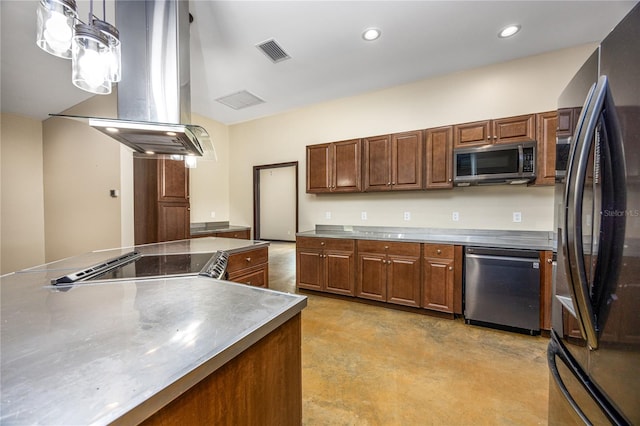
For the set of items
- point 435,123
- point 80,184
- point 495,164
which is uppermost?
point 435,123

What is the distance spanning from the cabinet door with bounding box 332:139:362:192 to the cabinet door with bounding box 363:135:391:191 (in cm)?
11

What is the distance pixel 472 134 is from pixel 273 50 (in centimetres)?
242

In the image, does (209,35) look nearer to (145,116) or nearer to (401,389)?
(145,116)

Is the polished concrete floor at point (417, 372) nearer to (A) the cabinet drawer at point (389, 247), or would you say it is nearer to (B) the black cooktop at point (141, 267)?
(A) the cabinet drawer at point (389, 247)

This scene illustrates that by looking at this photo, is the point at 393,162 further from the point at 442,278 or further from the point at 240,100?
the point at 240,100

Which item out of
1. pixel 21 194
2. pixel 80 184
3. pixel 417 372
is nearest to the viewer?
pixel 417 372

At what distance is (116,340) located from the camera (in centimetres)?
71

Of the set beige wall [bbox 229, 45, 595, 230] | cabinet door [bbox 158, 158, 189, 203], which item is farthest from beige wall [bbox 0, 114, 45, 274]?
beige wall [bbox 229, 45, 595, 230]

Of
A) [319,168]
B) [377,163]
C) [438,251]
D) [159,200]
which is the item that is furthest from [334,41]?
[159,200]

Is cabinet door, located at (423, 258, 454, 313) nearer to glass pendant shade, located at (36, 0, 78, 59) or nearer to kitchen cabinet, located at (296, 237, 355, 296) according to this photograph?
kitchen cabinet, located at (296, 237, 355, 296)

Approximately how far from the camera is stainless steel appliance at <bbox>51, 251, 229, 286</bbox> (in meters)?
1.33

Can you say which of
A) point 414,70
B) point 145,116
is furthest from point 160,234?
point 414,70

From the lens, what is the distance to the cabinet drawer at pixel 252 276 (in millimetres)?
2225

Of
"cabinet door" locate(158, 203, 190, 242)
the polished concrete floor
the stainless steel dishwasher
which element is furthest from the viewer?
"cabinet door" locate(158, 203, 190, 242)
